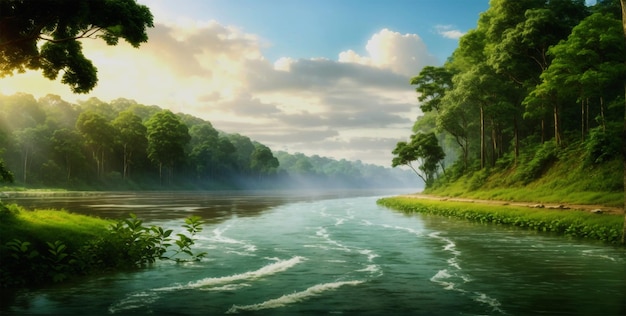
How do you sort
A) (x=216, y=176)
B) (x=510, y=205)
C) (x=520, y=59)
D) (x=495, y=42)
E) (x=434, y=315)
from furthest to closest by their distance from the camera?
(x=216, y=176), (x=495, y=42), (x=520, y=59), (x=510, y=205), (x=434, y=315)

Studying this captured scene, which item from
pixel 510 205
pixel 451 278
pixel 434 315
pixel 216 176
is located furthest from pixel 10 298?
pixel 216 176

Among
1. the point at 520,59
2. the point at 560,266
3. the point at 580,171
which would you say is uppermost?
the point at 520,59

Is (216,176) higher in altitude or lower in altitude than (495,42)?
lower

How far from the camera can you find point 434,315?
409 inches

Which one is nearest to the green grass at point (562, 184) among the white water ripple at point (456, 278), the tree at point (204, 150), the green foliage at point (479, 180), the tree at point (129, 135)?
the green foliage at point (479, 180)

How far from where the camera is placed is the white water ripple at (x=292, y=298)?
1104cm

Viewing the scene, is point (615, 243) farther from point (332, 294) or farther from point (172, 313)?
point (172, 313)

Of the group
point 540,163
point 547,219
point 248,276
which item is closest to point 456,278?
point 248,276

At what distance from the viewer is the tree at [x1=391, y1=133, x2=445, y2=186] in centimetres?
7325

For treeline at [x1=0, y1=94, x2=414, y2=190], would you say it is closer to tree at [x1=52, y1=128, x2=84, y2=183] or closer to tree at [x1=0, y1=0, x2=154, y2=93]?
tree at [x1=52, y1=128, x2=84, y2=183]

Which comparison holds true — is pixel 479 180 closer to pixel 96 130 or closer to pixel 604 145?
pixel 604 145

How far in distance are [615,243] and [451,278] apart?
11.8 metres

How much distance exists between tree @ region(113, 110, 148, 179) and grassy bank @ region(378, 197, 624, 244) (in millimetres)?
83137

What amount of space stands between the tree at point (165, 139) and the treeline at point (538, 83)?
59.9 m
